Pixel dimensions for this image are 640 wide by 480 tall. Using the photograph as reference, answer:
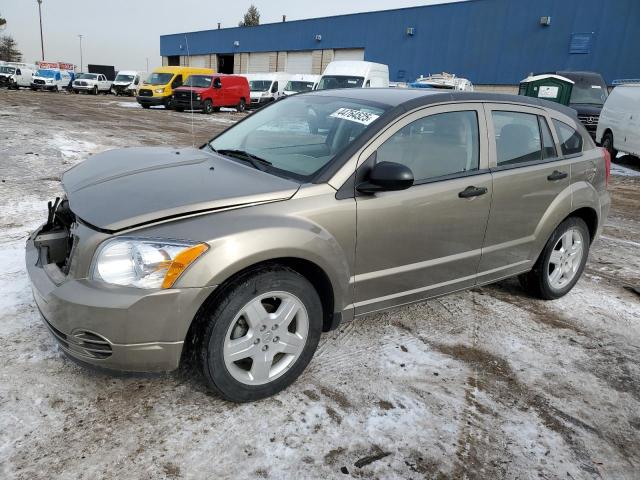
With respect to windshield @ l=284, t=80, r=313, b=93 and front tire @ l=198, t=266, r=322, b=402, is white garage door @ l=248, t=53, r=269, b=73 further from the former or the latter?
front tire @ l=198, t=266, r=322, b=402

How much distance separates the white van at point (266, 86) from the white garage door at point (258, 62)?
15773 mm

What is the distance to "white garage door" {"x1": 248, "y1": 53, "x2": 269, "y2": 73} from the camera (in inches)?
1802

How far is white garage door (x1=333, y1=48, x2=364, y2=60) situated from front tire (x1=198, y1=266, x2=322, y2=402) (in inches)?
1509

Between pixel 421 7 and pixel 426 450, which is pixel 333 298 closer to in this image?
pixel 426 450

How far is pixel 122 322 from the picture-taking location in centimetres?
226

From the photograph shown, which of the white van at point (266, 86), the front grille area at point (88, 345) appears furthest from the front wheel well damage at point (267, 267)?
the white van at point (266, 86)

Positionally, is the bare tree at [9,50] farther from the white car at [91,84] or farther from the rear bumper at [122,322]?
the rear bumper at [122,322]

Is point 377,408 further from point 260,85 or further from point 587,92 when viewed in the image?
point 260,85

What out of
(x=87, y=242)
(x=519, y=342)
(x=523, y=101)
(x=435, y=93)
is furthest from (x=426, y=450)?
(x=523, y=101)

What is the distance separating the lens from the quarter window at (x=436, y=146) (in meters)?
3.08

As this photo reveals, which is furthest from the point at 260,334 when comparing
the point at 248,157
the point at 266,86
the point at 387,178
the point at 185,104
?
the point at 266,86

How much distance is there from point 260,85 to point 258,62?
17.5 metres

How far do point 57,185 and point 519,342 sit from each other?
641 centimetres

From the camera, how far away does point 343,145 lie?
2.98 metres
